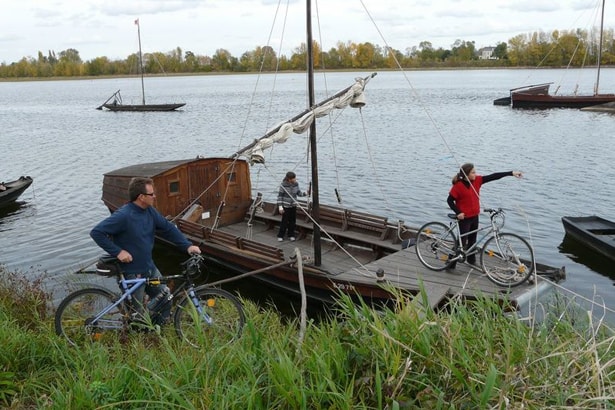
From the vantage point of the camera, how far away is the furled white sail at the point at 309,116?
1120cm

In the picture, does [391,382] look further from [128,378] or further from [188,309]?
[188,309]

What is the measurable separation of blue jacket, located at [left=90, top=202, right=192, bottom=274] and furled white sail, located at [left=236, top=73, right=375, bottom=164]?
514 centimetres

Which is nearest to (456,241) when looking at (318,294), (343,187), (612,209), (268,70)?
(318,294)

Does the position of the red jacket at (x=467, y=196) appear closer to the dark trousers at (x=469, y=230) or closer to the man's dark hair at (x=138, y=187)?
the dark trousers at (x=469, y=230)

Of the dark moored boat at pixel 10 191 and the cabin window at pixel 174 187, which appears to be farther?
the dark moored boat at pixel 10 191

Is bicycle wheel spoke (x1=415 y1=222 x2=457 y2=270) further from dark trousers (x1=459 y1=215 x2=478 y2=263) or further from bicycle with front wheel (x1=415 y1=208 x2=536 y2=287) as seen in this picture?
dark trousers (x1=459 y1=215 x2=478 y2=263)

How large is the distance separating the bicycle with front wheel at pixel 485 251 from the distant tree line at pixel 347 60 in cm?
12149

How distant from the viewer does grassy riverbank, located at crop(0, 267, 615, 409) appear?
3.96 m

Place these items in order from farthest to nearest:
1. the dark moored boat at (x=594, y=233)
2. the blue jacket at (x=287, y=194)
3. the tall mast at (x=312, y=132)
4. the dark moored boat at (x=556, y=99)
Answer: the dark moored boat at (x=556, y=99) → the dark moored boat at (x=594, y=233) → the blue jacket at (x=287, y=194) → the tall mast at (x=312, y=132)

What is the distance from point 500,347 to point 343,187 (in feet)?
66.6

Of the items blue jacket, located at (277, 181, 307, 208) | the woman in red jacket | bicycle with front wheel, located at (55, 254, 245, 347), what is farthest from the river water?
bicycle with front wheel, located at (55, 254, 245, 347)

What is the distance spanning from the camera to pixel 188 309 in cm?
626

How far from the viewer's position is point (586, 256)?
15.8 m

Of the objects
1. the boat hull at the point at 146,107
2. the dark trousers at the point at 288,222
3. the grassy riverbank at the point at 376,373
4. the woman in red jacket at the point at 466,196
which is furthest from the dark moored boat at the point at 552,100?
the grassy riverbank at the point at 376,373
